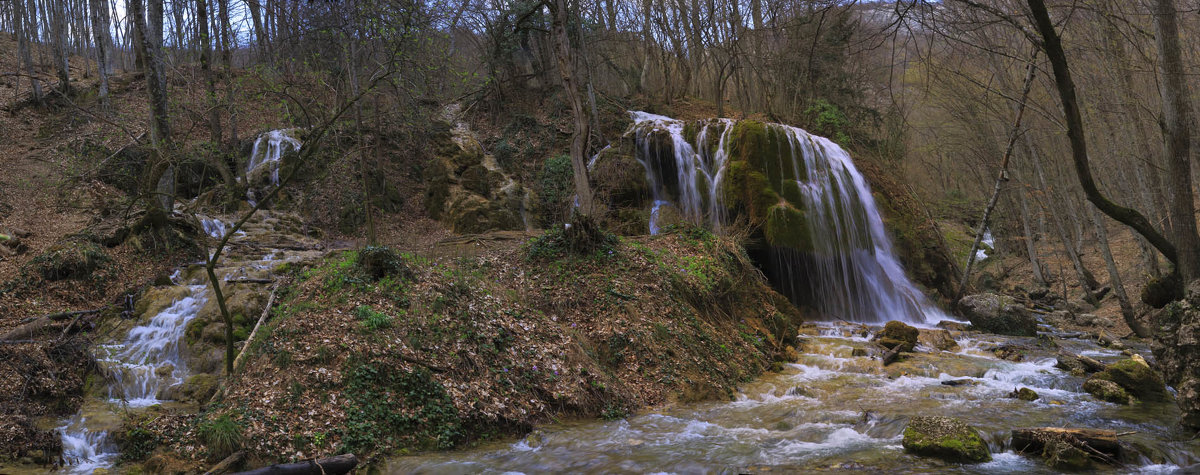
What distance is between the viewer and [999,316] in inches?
525

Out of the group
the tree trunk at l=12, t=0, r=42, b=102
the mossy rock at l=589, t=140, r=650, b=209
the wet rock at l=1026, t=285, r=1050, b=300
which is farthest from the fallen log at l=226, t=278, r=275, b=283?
the wet rock at l=1026, t=285, r=1050, b=300

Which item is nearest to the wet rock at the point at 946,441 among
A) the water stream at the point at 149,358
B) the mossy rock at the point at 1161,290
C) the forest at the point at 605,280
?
the forest at the point at 605,280

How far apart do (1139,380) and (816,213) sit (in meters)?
7.18

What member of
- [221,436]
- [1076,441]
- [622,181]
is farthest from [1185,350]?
[622,181]

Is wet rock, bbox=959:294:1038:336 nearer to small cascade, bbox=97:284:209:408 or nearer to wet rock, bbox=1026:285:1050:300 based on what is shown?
wet rock, bbox=1026:285:1050:300

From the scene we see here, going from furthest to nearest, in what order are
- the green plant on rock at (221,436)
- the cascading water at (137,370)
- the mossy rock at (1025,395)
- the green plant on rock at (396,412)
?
the mossy rock at (1025,395) < the cascading water at (137,370) < the green plant on rock at (396,412) < the green plant on rock at (221,436)

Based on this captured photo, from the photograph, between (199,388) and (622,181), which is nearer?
(199,388)

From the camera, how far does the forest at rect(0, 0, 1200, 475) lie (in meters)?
6.07

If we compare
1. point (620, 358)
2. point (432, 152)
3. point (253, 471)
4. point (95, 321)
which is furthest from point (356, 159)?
point (253, 471)

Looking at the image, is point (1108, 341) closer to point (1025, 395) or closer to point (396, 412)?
point (1025, 395)

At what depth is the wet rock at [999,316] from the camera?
1302 centimetres

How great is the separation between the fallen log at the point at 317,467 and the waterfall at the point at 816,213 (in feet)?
32.8

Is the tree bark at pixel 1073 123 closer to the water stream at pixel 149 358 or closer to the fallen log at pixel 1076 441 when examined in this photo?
the fallen log at pixel 1076 441

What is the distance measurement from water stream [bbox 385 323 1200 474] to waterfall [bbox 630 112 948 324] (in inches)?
169
